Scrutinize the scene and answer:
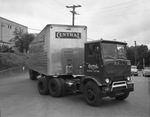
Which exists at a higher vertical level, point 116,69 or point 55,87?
point 116,69

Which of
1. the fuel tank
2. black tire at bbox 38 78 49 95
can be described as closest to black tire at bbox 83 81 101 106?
the fuel tank

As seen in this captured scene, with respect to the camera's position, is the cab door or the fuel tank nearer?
the fuel tank

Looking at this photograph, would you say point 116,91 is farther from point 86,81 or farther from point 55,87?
point 55,87

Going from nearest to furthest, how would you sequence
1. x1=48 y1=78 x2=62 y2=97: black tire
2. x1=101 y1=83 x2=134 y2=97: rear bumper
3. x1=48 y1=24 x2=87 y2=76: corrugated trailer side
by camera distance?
x1=101 y1=83 x2=134 y2=97: rear bumper < x1=48 y1=78 x2=62 y2=97: black tire < x1=48 y1=24 x2=87 y2=76: corrugated trailer side

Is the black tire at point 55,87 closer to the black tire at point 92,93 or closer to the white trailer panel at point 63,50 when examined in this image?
the white trailer panel at point 63,50

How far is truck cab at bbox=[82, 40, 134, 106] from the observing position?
6.91 m

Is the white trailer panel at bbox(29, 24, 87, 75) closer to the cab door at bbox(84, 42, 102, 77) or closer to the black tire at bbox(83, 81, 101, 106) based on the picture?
the cab door at bbox(84, 42, 102, 77)

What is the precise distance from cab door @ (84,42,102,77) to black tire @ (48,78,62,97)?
1.80m

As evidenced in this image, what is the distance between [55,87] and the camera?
895 centimetres

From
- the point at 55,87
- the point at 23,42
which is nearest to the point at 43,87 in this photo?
the point at 55,87

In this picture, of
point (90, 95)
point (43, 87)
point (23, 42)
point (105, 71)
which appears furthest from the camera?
point (23, 42)

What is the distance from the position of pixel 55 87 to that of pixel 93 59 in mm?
2835

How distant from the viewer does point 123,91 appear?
748 cm

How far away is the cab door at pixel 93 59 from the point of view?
7.09 metres
